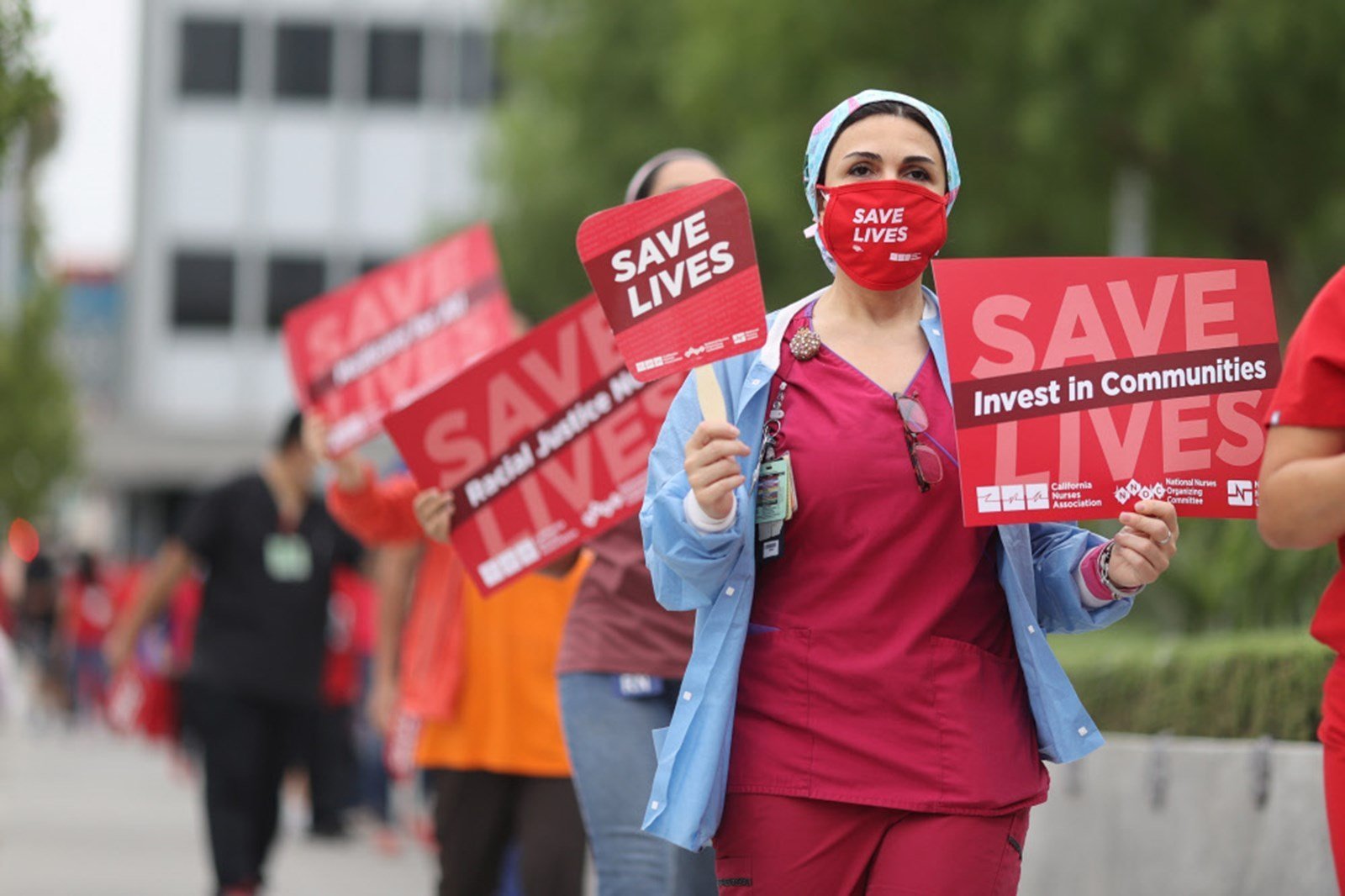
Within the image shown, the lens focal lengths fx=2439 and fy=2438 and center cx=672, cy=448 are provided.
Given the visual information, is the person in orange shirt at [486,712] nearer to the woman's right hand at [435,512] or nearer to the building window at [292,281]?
the woman's right hand at [435,512]

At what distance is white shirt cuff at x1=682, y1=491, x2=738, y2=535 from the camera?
404cm

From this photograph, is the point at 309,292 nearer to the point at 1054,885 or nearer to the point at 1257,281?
the point at 1054,885

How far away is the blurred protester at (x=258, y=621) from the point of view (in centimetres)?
973

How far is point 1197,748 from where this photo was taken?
678 cm

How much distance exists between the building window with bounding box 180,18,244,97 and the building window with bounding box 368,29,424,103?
102 inches

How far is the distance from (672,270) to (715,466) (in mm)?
570

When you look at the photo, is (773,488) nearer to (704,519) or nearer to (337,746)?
(704,519)

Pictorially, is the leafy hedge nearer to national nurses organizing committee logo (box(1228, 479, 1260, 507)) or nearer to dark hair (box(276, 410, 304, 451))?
national nurses organizing committee logo (box(1228, 479, 1260, 507))

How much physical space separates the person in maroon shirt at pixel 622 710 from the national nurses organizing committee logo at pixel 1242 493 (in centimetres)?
168

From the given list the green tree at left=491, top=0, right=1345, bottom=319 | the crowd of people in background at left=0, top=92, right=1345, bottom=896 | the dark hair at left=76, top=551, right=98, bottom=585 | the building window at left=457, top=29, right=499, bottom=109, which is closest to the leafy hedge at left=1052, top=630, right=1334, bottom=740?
the crowd of people in background at left=0, top=92, right=1345, bottom=896

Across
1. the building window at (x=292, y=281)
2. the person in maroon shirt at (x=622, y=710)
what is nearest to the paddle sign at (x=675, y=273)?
the person in maroon shirt at (x=622, y=710)

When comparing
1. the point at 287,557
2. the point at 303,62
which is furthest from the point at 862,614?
the point at 303,62

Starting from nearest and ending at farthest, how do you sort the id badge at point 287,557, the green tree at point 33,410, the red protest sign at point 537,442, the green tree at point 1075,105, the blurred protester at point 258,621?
the red protest sign at point 537,442
the blurred protester at point 258,621
the id badge at point 287,557
the green tree at point 1075,105
the green tree at point 33,410

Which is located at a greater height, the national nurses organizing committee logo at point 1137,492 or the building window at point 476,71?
the building window at point 476,71
